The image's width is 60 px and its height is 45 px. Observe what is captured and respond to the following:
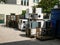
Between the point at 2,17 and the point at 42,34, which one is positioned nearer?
the point at 42,34

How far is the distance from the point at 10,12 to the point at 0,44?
19.5m

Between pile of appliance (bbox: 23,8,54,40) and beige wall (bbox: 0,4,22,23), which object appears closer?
pile of appliance (bbox: 23,8,54,40)

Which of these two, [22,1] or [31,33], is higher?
[22,1]

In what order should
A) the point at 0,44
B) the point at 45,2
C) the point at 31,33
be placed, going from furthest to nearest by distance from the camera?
the point at 45,2
the point at 31,33
the point at 0,44

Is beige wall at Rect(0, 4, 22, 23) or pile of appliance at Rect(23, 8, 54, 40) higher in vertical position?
beige wall at Rect(0, 4, 22, 23)

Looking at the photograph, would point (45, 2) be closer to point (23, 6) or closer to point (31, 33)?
point (23, 6)

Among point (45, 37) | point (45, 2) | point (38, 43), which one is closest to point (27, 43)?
point (38, 43)

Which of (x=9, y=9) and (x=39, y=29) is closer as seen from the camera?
(x=39, y=29)

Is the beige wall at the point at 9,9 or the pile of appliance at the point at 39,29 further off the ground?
the beige wall at the point at 9,9

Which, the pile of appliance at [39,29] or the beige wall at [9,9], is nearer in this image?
the pile of appliance at [39,29]

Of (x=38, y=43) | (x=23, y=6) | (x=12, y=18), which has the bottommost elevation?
(x=38, y=43)

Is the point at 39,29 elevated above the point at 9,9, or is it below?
below

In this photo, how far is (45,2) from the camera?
28422mm

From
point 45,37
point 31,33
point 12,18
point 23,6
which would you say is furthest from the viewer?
point 23,6
